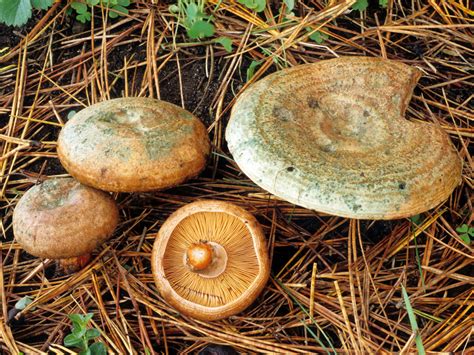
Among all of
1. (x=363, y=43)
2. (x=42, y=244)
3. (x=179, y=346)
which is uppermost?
(x=363, y=43)

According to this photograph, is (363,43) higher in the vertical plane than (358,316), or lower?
higher

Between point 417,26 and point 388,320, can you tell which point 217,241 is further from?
point 417,26

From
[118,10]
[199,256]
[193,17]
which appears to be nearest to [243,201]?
[199,256]

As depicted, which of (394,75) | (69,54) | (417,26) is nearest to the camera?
(394,75)

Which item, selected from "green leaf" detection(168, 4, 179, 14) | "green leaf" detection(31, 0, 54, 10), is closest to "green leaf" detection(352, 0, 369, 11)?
"green leaf" detection(168, 4, 179, 14)

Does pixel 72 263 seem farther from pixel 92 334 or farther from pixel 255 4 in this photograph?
pixel 255 4

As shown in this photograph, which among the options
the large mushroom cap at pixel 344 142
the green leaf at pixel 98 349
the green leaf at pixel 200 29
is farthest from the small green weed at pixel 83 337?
the green leaf at pixel 200 29

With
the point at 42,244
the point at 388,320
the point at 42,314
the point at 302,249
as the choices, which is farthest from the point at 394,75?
the point at 42,314
